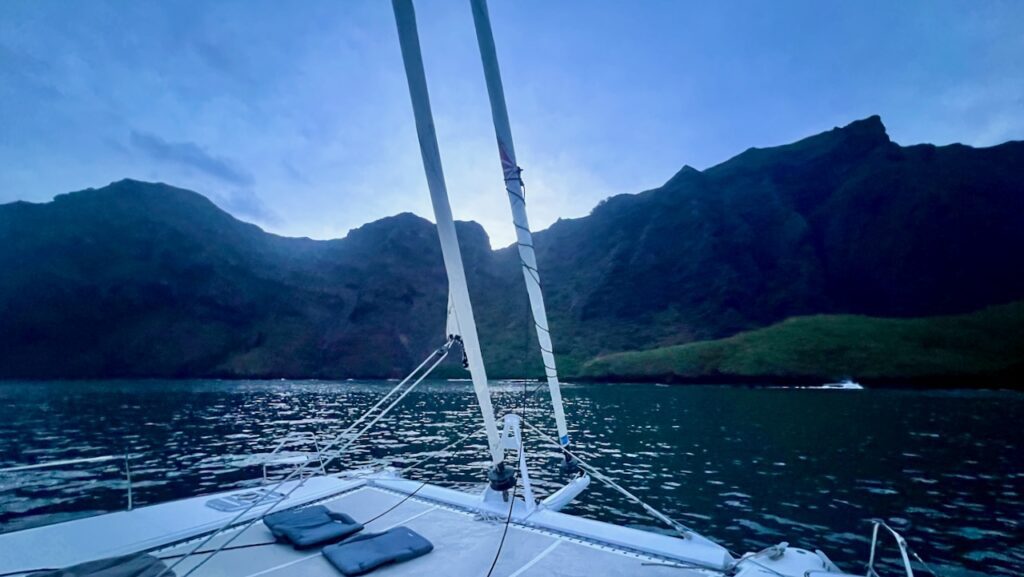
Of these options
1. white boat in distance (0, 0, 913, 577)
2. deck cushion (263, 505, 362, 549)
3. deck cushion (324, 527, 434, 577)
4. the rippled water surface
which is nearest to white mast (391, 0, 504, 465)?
white boat in distance (0, 0, 913, 577)

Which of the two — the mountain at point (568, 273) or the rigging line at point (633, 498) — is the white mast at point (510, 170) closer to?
the rigging line at point (633, 498)

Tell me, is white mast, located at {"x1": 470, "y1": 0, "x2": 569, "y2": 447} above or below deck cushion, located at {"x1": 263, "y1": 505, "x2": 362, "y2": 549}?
above

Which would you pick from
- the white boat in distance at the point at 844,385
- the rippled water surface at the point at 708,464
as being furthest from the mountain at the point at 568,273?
the rippled water surface at the point at 708,464

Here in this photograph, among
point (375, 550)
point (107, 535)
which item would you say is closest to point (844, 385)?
A: point (375, 550)

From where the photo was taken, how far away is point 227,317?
147 meters

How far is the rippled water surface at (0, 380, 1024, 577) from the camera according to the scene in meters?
13.2

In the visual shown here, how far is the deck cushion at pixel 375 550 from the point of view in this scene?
16.6ft

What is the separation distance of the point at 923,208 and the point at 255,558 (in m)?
166

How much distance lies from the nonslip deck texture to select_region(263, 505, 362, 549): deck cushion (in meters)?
0.12

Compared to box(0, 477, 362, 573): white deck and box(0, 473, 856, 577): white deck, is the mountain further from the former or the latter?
box(0, 477, 362, 573): white deck

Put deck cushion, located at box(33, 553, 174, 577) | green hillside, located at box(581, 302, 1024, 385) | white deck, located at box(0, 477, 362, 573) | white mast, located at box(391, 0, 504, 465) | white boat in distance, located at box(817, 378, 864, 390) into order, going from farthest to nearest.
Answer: green hillside, located at box(581, 302, 1024, 385) → white boat in distance, located at box(817, 378, 864, 390) → white mast, located at box(391, 0, 504, 465) → white deck, located at box(0, 477, 362, 573) → deck cushion, located at box(33, 553, 174, 577)

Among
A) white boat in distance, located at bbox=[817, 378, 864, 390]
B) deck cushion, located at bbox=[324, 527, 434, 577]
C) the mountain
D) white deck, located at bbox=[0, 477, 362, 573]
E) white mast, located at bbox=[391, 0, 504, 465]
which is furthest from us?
the mountain

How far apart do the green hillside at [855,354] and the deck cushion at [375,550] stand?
85.6 meters

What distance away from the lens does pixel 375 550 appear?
543 centimetres
